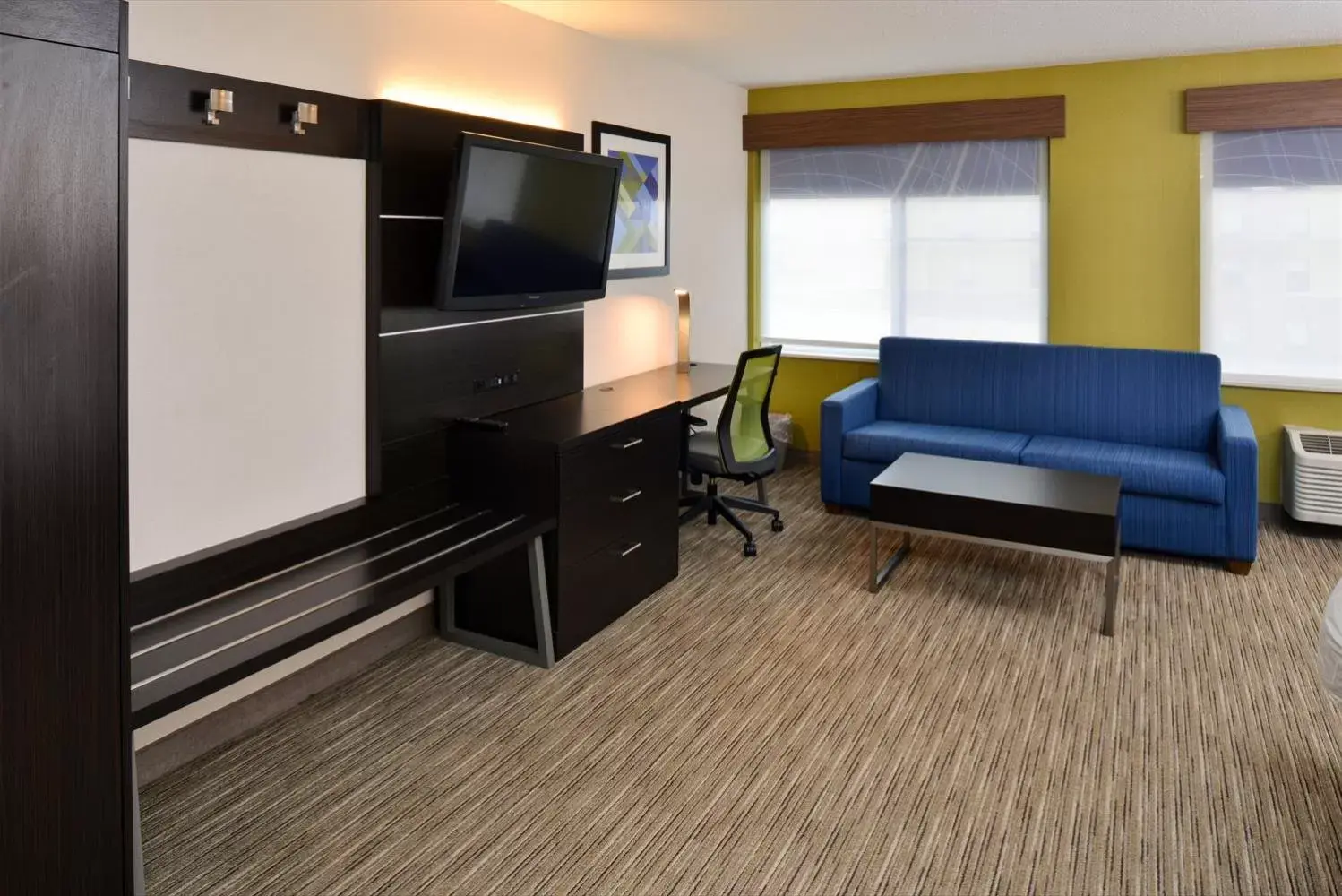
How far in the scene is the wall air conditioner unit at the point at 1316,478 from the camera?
4.49 meters

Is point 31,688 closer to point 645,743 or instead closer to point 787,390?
point 645,743

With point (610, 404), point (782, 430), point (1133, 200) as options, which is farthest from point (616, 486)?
point (1133, 200)

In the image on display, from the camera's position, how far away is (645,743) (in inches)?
108

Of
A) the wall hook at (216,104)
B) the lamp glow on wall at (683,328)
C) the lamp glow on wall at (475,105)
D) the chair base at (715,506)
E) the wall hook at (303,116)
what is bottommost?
the chair base at (715,506)

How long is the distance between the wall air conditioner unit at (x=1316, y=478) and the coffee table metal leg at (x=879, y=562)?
72.6 inches

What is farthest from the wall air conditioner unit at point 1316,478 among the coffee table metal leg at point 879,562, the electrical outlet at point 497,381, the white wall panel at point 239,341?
the white wall panel at point 239,341

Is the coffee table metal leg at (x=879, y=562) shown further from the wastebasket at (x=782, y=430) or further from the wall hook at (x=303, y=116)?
the wall hook at (x=303, y=116)

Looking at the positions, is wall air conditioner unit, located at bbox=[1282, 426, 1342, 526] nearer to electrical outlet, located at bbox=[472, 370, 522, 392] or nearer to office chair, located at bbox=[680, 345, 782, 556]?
office chair, located at bbox=[680, 345, 782, 556]

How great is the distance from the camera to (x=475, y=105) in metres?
3.55

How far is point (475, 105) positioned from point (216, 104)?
1.23 meters

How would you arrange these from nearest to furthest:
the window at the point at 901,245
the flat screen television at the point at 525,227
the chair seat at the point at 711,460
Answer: the flat screen television at the point at 525,227
the chair seat at the point at 711,460
the window at the point at 901,245

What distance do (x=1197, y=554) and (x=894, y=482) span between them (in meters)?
1.44

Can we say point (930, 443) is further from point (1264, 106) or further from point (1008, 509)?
point (1264, 106)

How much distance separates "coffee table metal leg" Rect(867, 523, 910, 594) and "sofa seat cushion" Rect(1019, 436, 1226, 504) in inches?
28.8
